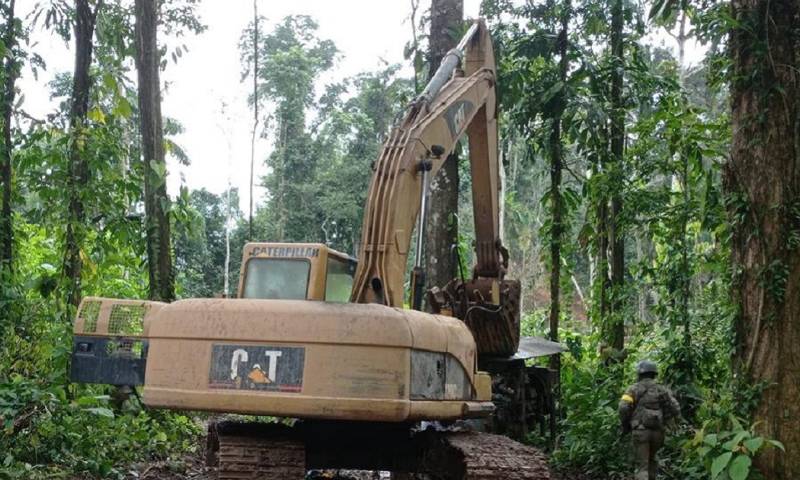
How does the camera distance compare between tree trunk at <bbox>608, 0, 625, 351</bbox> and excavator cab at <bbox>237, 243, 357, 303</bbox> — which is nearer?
excavator cab at <bbox>237, 243, 357, 303</bbox>

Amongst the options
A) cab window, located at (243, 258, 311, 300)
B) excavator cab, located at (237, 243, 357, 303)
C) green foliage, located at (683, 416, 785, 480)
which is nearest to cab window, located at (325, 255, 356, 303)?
excavator cab, located at (237, 243, 357, 303)

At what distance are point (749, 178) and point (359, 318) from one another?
4006 mm

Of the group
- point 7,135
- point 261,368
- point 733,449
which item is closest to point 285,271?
point 261,368

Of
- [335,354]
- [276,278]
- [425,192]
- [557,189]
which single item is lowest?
[335,354]

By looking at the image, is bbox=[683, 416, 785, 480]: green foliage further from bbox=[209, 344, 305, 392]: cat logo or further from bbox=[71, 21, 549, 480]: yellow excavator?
bbox=[209, 344, 305, 392]: cat logo

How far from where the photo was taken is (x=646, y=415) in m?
9.87

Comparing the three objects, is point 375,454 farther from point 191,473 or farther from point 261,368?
point 191,473

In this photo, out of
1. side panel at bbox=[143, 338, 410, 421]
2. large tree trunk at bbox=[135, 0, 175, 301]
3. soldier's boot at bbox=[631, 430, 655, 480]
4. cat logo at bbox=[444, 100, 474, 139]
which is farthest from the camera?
large tree trunk at bbox=[135, 0, 175, 301]

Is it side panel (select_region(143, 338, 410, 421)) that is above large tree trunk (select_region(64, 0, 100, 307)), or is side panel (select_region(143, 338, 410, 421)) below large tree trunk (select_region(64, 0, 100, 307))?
below

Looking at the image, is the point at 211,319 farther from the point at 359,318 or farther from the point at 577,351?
the point at 577,351

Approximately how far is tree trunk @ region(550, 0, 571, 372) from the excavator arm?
307 cm

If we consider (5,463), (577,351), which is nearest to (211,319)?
(5,463)

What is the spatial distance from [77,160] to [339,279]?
638 cm

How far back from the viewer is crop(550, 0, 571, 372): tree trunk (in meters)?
14.5
